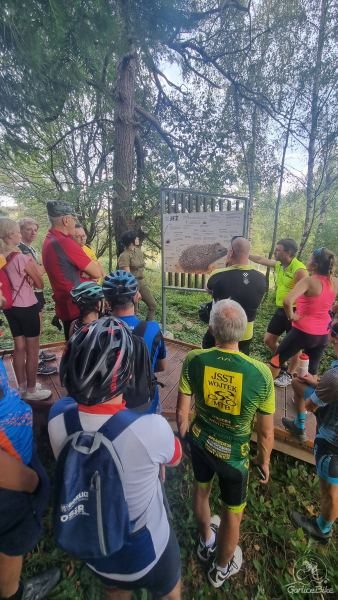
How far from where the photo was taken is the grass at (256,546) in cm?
206

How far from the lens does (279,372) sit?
3.92 m

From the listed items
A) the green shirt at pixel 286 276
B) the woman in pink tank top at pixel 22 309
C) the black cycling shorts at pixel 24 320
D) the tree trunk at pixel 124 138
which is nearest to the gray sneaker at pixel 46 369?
the woman in pink tank top at pixel 22 309

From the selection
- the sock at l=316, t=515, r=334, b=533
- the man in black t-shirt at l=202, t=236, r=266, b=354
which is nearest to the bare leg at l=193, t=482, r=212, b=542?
the sock at l=316, t=515, r=334, b=533

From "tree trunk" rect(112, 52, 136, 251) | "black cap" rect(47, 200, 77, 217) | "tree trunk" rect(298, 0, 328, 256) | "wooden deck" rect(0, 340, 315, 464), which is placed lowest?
"wooden deck" rect(0, 340, 315, 464)

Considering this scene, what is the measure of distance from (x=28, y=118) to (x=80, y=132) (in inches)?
215

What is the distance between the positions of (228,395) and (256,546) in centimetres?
181

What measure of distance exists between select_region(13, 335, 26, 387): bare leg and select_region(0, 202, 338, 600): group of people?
7.1 inches

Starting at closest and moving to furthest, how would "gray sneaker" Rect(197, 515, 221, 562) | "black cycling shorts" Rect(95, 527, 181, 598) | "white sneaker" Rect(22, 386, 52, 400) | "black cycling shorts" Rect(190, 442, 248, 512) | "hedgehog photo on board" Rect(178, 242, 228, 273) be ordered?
"black cycling shorts" Rect(95, 527, 181, 598)
"black cycling shorts" Rect(190, 442, 248, 512)
"gray sneaker" Rect(197, 515, 221, 562)
"white sneaker" Rect(22, 386, 52, 400)
"hedgehog photo on board" Rect(178, 242, 228, 273)

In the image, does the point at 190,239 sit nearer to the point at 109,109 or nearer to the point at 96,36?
the point at 96,36

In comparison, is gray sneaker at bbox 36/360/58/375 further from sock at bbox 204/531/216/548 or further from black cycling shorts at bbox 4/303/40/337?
sock at bbox 204/531/216/548

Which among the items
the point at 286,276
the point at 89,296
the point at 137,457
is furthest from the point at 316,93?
the point at 137,457

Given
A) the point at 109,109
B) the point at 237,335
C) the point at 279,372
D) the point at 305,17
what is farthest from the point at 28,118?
the point at 305,17

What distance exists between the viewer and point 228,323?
5.48 ft

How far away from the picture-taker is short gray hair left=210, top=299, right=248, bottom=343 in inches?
65.9
